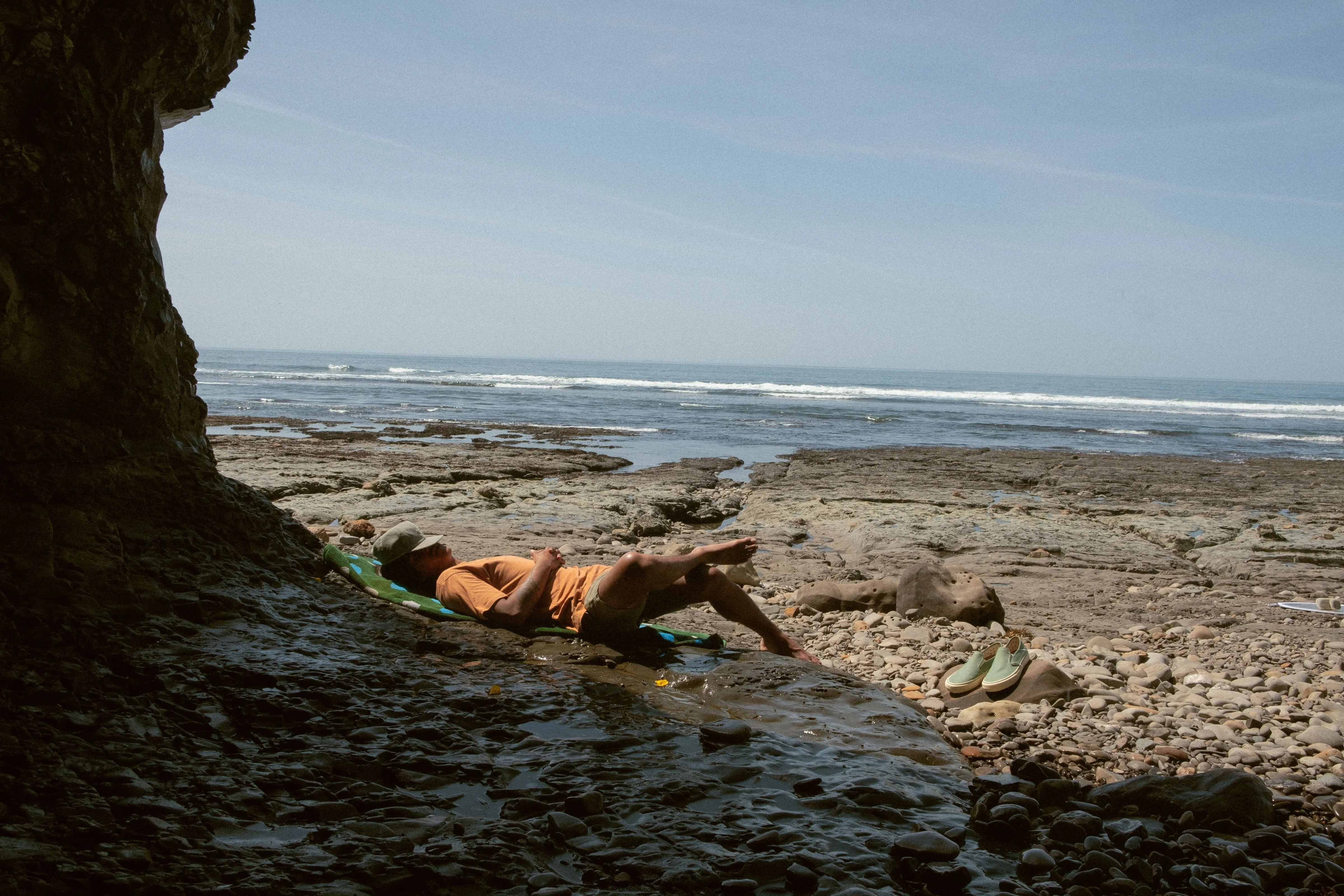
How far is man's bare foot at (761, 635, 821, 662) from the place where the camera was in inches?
215

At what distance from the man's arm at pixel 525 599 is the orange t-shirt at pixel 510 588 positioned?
0.16 ft

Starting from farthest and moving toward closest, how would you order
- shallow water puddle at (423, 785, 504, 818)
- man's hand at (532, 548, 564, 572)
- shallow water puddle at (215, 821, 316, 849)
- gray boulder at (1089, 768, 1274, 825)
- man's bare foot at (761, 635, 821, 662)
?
man's bare foot at (761, 635, 821, 662) < man's hand at (532, 548, 564, 572) < gray boulder at (1089, 768, 1274, 825) < shallow water puddle at (423, 785, 504, 818) < shallow water puddle at (215, 821, 316, 849)

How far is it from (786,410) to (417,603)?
1354 inches

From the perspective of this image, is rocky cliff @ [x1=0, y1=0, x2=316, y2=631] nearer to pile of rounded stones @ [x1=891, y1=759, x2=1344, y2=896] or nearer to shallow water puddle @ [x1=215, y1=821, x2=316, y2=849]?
shallow water puddle @ [x1=215, y1=821, x2=316, y2=849]

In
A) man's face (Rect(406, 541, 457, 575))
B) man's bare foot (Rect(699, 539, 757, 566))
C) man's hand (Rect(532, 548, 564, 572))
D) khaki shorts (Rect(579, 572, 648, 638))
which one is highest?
man's bare foot (Rect(699, 539, 757, 566))

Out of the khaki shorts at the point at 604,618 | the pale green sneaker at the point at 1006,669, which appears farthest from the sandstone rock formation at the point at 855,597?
the khaki shorts at the point at 604,618

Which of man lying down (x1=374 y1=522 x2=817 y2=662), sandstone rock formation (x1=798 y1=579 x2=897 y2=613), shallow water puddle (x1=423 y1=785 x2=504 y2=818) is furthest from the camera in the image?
sandstone rock formation (x1=798 y1=579 x2=897 y2=613)

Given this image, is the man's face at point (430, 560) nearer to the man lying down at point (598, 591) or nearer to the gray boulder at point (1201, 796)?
the man lying down at point (598, 591)

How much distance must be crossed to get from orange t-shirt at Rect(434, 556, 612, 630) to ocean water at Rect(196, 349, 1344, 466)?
486 inches

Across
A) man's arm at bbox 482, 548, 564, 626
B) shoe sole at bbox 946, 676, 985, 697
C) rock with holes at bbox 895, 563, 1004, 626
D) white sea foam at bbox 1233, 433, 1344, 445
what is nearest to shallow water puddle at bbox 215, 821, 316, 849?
man's arm at bbox 482, 548, 564, 626

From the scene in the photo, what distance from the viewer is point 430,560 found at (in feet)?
19.4

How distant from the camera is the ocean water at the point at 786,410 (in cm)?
2603

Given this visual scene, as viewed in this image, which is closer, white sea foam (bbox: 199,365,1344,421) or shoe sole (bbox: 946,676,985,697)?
shoe sole (bbox: 946,676,985,697)

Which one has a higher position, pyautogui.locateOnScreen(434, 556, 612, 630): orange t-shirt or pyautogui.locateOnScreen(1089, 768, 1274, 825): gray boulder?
pyautogui.locateOnScreen(434, 556, 612, 630): orange t-shirt
